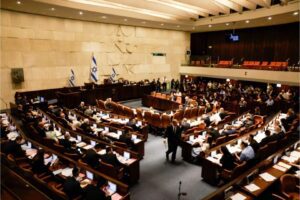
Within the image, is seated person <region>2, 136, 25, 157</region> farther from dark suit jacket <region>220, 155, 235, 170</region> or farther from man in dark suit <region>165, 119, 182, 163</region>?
dark suit jacket <region>220, 155, 235, 170</region>

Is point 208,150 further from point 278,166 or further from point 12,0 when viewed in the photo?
point 12,0

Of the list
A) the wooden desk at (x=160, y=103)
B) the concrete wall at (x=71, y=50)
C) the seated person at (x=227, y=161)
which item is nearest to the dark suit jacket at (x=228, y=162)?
the seated person at (x=227, y=161)

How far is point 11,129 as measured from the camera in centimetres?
793

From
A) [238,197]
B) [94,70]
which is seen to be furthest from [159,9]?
[238,197]

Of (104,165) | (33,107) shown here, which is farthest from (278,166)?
(33,107)

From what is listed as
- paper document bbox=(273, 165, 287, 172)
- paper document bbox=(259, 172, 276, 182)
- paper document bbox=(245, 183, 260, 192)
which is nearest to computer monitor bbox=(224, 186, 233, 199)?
paper document bbox=(245, 183, 260, 192)

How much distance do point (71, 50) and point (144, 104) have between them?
20.4 feet

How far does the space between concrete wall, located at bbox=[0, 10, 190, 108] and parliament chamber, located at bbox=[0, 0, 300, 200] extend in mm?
66

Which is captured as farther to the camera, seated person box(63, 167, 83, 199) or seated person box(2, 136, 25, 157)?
seated person box(2, 136, 25, 157)

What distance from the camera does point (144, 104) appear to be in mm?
15312

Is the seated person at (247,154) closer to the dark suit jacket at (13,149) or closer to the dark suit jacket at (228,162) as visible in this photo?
the dark suit jacket at (228,162)

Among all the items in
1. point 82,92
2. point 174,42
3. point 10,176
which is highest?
point 174,42

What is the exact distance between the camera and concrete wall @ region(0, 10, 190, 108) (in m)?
13.1

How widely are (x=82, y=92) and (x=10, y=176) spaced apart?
10.0 m
